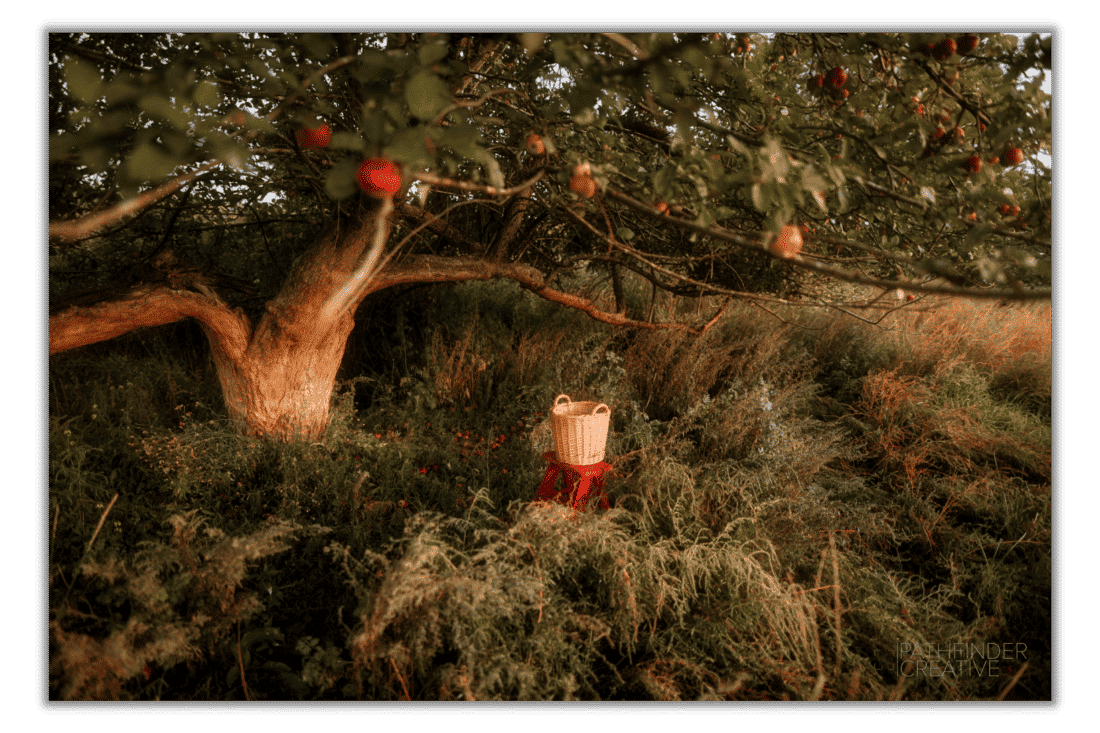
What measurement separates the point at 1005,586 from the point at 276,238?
4.95 metres

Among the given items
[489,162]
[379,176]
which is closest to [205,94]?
[379,176]

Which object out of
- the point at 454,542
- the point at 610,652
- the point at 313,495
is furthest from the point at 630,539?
the point at 313,495

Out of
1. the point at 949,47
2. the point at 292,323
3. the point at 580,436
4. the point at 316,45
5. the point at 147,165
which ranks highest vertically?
the point at 949,47

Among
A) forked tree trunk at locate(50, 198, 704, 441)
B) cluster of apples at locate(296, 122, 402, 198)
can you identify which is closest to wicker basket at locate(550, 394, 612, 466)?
forked tree trunk at locate(50, 198, 704, 441)

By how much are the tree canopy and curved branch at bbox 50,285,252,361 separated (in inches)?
18.2

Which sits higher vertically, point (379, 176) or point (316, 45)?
point (316, 45)

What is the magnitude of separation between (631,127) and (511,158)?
62 centimetres

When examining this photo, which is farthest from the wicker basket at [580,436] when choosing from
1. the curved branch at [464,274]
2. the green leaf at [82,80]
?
the green leaf at [82,80]

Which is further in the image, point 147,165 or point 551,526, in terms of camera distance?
point 551,526

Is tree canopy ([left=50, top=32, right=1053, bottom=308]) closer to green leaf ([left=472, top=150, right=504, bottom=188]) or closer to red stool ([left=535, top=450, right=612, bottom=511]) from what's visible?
green leaf ([left=472, top=150, right=504, bottom=188])

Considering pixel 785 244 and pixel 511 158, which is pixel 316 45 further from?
pixel 511 158

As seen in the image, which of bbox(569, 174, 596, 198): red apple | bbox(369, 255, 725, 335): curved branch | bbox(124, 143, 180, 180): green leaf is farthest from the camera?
bbox(369, 255, 725, 335): curved branch

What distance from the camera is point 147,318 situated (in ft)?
8.56

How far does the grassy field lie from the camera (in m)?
1.78
